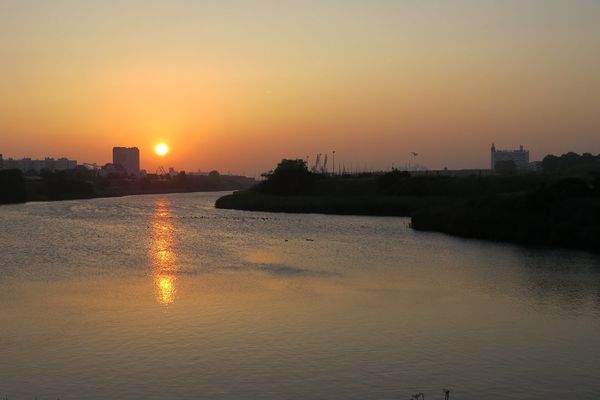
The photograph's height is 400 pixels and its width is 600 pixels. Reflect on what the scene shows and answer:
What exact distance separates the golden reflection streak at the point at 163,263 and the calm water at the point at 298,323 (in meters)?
0.16

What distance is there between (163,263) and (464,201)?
46.9 meters

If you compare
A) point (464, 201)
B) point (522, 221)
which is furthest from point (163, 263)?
point (464, 201)

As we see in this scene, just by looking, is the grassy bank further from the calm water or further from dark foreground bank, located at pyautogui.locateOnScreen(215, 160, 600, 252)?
the calm water

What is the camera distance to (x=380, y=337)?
75.6 ft

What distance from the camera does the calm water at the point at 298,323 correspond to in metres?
18.2

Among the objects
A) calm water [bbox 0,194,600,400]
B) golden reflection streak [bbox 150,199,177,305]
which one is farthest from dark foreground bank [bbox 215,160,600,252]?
golden reflection streak [bbox 150,199,177,305]

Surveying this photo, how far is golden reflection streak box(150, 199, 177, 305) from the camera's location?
102 feet

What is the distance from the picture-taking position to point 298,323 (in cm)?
2511

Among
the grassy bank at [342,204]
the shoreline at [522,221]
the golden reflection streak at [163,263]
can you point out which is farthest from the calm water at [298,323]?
the grassy bank at [342,204]

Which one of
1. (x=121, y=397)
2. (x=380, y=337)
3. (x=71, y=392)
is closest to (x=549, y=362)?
(x=380, y=337)

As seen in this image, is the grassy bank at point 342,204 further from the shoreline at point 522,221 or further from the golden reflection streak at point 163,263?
the golden reflection streak at point 163,263

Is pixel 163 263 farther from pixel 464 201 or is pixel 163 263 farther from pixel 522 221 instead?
pixel 464 201

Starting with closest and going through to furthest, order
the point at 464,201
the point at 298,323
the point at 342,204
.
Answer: the point at 298,323
the point at 464,201
the point at 342,204

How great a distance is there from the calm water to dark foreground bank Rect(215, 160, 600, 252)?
6296 millimetres
